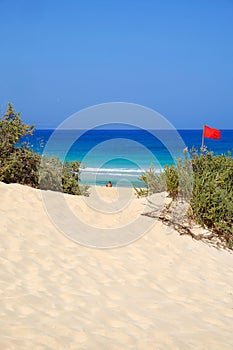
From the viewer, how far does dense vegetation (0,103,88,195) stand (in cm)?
1041

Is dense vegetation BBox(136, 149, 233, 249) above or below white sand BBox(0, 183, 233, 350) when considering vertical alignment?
above

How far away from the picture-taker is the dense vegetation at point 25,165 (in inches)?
410

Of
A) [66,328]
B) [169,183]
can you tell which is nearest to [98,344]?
[66,328]

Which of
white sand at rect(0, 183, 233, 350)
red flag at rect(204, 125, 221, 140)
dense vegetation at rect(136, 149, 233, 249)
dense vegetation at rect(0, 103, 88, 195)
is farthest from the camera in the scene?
dense vegetation at rect(0, 103, 88, 195)

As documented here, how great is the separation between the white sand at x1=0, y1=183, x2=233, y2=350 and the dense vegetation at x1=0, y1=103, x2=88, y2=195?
1.80 meters

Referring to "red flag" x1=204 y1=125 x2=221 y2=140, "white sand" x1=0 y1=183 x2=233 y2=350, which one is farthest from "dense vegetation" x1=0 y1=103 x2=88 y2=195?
"red flag" x1=204 y1=125 x2=221 y2=140

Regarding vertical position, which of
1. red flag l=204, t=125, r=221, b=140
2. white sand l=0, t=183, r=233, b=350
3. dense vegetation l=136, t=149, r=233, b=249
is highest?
red flag l=204, t=125, r=221, b=140

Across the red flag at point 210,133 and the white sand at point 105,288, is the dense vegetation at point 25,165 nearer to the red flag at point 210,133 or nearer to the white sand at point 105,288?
the white sand at point 105,288

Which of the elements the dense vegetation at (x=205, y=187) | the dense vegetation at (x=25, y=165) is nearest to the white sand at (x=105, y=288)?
the dense vegetation at (x=205, y=187)

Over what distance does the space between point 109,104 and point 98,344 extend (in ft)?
22.5

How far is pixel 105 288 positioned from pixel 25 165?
5.85m

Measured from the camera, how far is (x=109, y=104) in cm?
999

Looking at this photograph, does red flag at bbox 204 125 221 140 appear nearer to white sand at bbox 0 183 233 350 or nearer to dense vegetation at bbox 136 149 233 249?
dense vegetation at bbox 136 149 233 249

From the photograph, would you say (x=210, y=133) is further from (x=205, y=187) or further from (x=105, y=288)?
(x=105, y=288)
